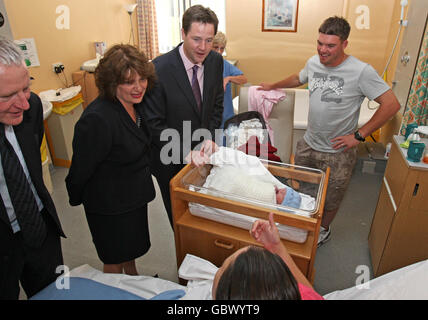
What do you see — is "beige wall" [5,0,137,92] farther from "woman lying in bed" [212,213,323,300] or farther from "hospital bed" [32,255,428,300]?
"woman lying in bed" [212,213,323,300]

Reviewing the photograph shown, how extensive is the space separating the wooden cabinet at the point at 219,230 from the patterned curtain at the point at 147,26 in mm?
4156

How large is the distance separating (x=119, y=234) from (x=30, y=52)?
276 centimetres

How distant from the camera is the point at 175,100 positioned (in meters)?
1.80

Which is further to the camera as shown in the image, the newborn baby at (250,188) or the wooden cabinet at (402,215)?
the wooden cabinet at (402,215)

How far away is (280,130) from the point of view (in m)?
2.72

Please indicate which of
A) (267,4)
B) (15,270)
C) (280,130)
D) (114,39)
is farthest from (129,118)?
(267,4)

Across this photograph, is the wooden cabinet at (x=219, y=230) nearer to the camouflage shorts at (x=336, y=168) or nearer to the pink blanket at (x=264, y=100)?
the camouflage shorts at (x=336, y=168)

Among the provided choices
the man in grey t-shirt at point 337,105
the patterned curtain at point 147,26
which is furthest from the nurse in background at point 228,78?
the patterned curtain at point 147,26

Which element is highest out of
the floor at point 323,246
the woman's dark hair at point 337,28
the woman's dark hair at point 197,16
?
the woman's dark hair at point 197,16

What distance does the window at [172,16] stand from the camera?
509cm

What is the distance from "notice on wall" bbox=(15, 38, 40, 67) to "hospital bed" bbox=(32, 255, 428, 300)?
2778 millimetres
